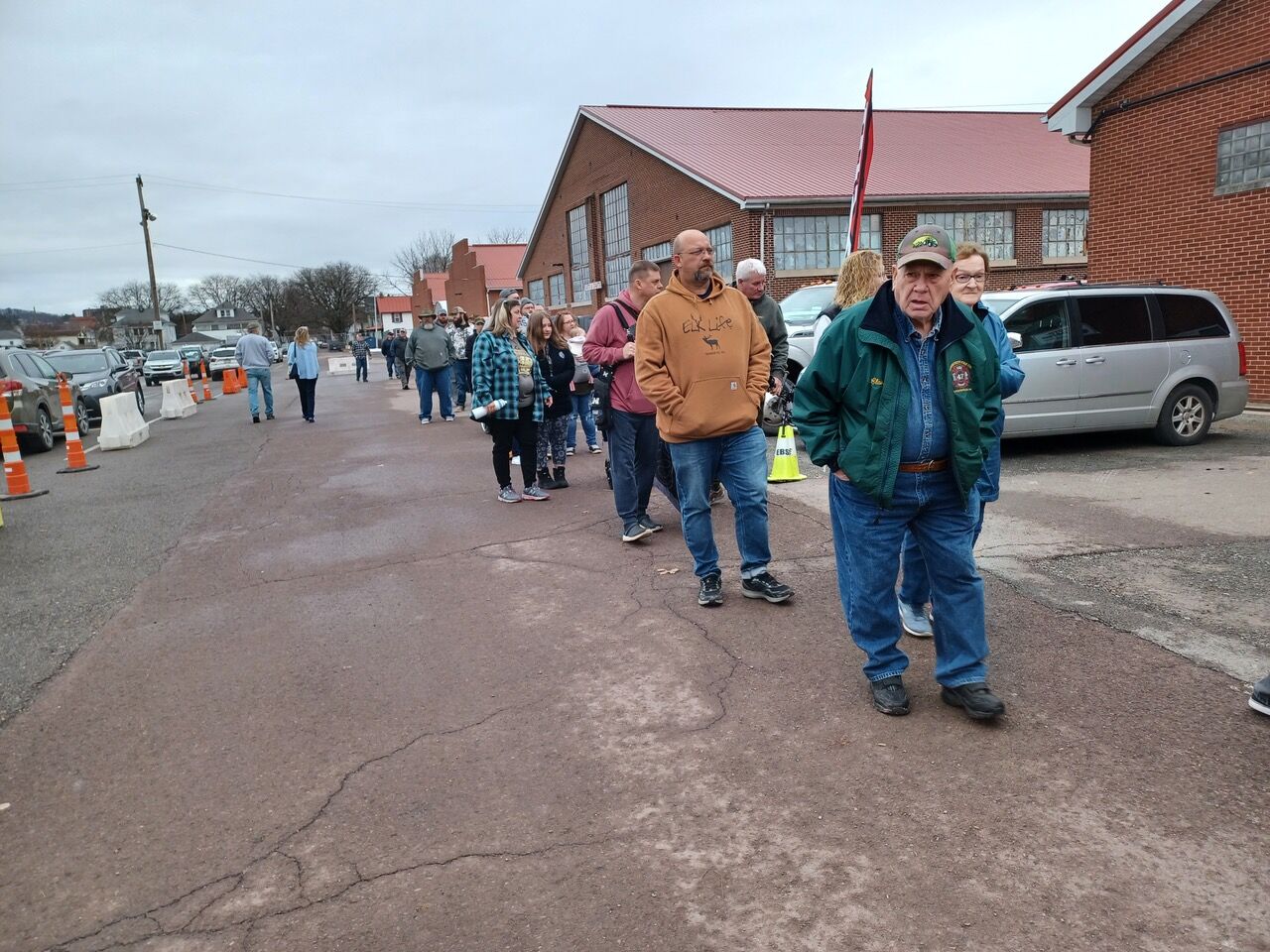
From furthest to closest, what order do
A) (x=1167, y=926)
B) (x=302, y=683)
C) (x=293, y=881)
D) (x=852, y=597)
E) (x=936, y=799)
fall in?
1. (x=302, y=683)
2. (x=852, y=597)
3. (x=936, y=799)
4. (x=293, y=881)
5. (x=1167, y=926)

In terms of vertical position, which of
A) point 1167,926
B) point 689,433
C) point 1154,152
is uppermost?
point 1154,152

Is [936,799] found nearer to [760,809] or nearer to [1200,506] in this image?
[760,809]

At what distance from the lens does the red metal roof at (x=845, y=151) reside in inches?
948

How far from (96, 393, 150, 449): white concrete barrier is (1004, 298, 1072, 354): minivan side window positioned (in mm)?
13145

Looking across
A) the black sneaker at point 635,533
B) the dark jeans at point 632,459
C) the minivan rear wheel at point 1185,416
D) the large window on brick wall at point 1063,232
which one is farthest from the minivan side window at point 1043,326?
the large window on brick wall at point 1063,232

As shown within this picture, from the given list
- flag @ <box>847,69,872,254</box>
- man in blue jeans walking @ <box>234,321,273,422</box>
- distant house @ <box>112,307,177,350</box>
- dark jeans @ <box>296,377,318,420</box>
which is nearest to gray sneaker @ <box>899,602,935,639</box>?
flag @ <box>847,69,872,254</box>

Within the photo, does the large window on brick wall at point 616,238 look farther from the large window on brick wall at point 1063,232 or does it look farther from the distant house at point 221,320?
the distant house at point 221,320

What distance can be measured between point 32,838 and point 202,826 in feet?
1.90

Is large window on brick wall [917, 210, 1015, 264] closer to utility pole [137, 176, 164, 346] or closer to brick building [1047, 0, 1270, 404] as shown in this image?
brick building [1047, 0, 1270, 404]

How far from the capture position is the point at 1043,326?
9.33m

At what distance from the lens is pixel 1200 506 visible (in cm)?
697

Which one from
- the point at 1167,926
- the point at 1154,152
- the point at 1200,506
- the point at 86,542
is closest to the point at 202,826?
the point at 1167,926

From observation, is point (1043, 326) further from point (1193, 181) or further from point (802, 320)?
point (1193, 181)

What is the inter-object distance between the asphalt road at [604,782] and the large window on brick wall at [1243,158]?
34.5 feet
